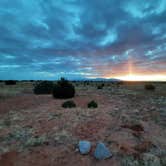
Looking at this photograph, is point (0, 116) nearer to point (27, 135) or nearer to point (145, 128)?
point (27, 135)

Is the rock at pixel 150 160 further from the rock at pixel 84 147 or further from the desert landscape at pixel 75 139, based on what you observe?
the rock at pixel 84 147

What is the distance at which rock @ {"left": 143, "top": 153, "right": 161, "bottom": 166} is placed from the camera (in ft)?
13.7

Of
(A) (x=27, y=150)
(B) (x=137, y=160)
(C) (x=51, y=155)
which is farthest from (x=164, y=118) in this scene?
(A) (x=27, y=150)

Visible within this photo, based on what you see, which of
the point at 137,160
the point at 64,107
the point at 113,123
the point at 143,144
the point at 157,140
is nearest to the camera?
the point at 137,160

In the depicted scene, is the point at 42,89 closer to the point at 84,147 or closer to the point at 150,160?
the point at 84,147

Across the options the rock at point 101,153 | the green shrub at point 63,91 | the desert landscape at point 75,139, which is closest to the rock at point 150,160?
the desert landscape at point 75,139

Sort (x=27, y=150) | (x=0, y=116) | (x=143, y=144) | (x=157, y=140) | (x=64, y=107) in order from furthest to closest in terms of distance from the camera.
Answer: (x=64, y=107), (x=0, y=116), (x=157, y=140), (x=143, y=144), (x=27, y=150)

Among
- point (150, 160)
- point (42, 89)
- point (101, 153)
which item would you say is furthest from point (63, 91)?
point (150, 160)

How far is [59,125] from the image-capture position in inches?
267

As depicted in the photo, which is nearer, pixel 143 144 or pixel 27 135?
pixel 143 144

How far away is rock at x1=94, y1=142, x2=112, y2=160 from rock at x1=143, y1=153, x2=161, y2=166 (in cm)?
96

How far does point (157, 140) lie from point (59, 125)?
12.6ft

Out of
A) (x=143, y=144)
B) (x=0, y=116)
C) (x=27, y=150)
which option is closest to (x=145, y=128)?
(x=143, y=144)

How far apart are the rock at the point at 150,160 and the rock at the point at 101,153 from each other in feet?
3.16
